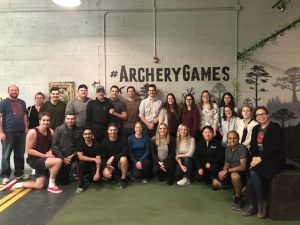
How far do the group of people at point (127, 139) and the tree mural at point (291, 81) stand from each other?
54.4 inches

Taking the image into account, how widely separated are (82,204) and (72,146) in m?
1.21

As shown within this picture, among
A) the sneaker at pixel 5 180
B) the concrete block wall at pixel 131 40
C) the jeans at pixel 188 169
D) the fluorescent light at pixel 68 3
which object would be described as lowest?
the sneaker at pixel 5 180

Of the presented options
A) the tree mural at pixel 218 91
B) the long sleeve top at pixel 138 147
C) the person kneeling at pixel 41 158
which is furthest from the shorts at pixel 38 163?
the tree mural at pixel 218 91

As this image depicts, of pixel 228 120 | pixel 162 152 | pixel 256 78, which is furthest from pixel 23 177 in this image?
pixel 256 78

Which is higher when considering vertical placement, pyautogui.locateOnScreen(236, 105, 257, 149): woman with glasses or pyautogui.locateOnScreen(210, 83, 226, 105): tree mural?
pyautogui.locateOnScreen(210, 83, 226, 105): tree mural

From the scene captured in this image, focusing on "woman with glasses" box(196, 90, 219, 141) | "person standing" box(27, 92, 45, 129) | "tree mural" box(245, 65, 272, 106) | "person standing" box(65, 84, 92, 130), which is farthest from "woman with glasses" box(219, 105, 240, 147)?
"person standing" box(27, 92, 45, 129)

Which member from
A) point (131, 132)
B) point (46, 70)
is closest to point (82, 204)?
point (131, 132)

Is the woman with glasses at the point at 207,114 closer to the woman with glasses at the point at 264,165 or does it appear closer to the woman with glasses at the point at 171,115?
the woman with glasses at the point at 171,115

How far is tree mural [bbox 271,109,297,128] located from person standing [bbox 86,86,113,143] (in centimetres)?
337

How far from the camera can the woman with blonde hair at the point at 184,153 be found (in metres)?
5.02

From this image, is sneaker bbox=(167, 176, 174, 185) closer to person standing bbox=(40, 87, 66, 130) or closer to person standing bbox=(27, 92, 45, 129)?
person standing bbox=(40, 87, 66, 130)

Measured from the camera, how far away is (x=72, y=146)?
5.05 meters

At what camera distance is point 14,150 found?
17.8 ft

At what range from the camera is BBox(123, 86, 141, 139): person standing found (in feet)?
18.7
